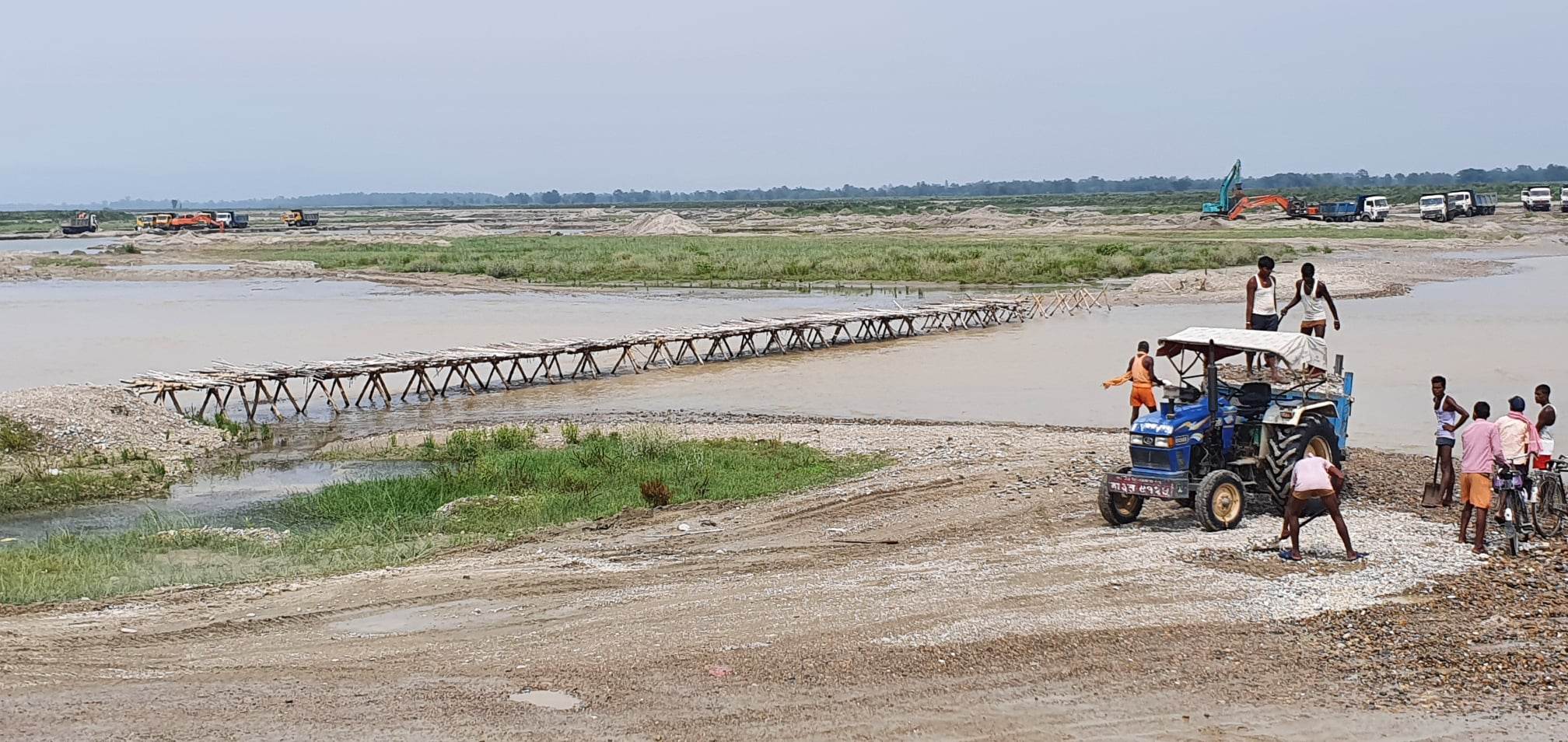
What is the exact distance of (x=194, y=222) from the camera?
104188mm

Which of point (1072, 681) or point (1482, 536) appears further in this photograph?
point (1482, 536)

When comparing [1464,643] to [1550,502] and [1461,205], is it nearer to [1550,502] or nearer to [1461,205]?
[1550,502]

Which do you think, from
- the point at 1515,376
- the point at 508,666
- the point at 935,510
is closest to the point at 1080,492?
the point at 935,510

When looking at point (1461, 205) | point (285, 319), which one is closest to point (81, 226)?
point (285, 319)

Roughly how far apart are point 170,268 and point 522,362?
42793 millimetres

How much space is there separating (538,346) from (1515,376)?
55.5 feet

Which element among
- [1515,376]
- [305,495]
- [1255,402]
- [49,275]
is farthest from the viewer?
[49,275]

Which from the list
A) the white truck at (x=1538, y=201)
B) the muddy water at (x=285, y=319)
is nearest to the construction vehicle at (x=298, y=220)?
the muddy water at (x=285, y=319)

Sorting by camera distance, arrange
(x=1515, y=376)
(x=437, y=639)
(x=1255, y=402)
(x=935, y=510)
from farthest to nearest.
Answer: (x=1515, y=376) → (x=935, y=510) → (x=1255, y=402) → (x=437, y=639)

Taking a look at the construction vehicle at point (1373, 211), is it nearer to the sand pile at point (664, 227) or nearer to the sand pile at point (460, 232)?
the sand pile at point (664, 227)

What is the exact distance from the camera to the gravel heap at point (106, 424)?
1888cm

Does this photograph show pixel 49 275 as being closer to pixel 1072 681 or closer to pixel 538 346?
pixel 538 346

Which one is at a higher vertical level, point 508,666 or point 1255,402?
point 1255,402

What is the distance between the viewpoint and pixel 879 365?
28.3 metres
